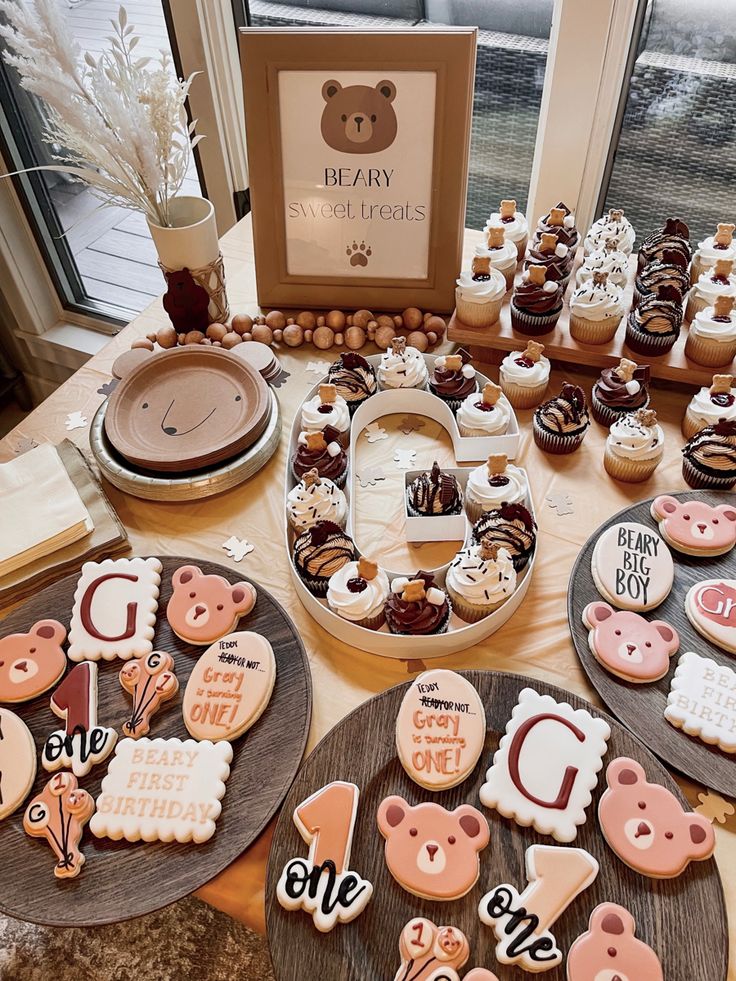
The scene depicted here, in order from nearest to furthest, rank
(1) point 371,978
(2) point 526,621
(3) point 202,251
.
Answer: (1) point 371,978 → (2) point 526,621 → (3) point 202,251

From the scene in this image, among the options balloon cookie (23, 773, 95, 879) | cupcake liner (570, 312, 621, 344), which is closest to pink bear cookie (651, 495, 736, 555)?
cupcake liner (570, 312, 621, 344)

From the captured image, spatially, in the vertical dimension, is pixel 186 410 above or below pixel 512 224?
below

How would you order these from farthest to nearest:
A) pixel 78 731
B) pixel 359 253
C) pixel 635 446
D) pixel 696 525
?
pixel 359 253, pixel 635 446, pixel 696 525, pixel 78 731

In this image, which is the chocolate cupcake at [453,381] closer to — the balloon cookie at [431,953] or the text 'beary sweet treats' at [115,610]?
the text 'beary sweet treats' at [115,610]

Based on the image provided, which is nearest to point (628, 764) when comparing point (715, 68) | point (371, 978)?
point (371, 978)

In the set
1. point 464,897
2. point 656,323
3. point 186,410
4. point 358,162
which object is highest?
point 358,162

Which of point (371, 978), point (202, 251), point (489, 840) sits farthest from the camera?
point (202, 251)

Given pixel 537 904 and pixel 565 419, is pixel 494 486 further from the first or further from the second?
pixel 537 904

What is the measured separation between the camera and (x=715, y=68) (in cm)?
197

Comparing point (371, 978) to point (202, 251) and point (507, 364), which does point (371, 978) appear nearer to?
point (507, 364)

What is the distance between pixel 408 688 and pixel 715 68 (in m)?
1.79

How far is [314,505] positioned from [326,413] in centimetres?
26

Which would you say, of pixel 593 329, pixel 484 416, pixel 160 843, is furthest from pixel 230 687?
pixel 593 329

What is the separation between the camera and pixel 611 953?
101cm
